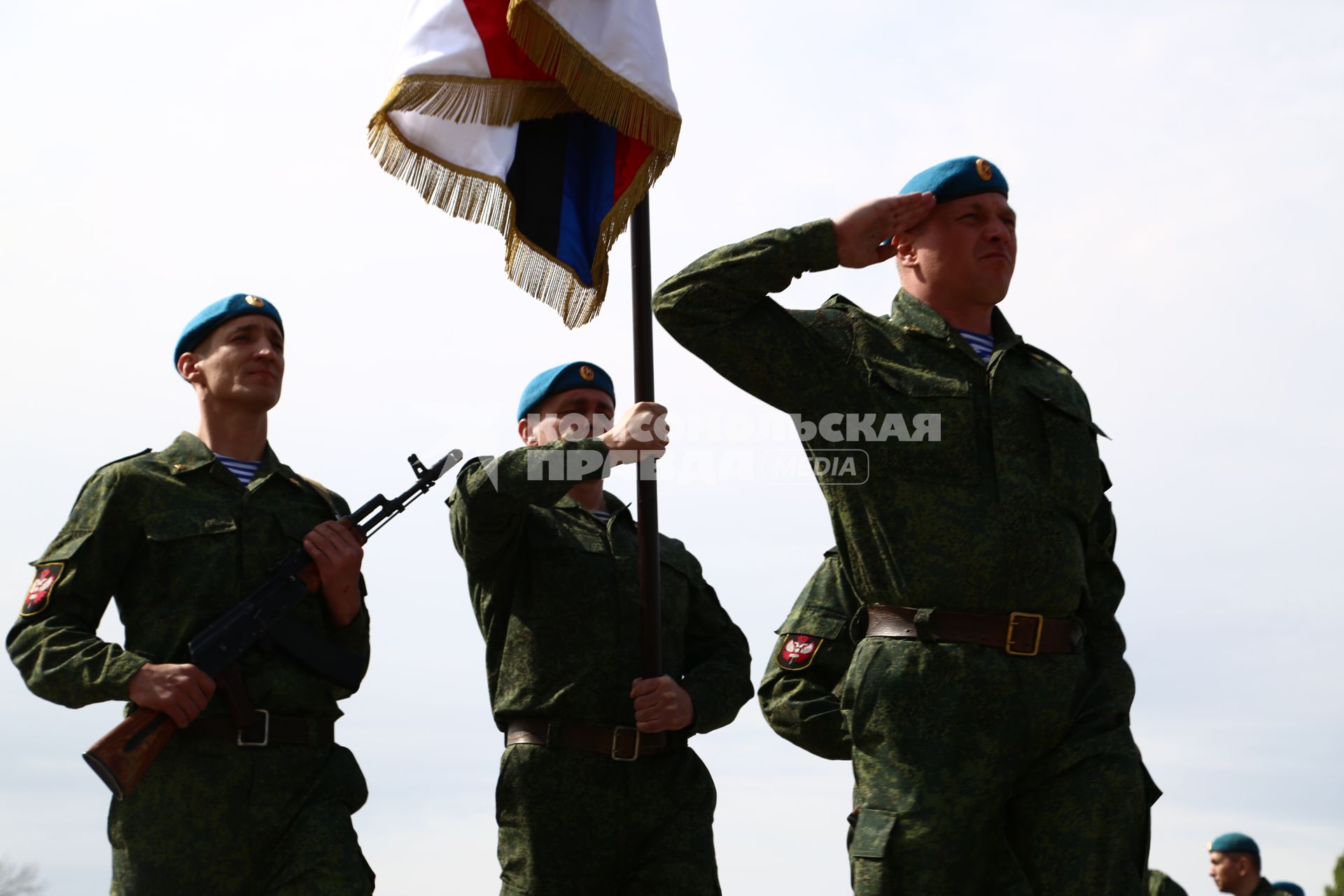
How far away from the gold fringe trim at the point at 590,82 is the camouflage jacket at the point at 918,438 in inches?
57.4

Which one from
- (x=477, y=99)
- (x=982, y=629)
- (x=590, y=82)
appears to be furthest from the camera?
(x=477, y=99)

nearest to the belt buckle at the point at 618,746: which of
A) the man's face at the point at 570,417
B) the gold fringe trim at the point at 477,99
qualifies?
the man's face at the point at 570,417

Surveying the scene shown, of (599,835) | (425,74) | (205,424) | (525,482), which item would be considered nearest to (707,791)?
(599,835)

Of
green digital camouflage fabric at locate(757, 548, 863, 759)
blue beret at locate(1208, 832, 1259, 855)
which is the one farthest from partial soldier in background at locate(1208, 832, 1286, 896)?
green digital camouflage fabric at locate(757, 548, 863, 759)

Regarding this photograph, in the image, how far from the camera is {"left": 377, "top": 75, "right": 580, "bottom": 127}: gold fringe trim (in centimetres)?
657

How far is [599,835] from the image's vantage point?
645 centimetres

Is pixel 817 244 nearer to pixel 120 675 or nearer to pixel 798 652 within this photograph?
pixel 798 652

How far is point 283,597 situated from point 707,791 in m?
1.84

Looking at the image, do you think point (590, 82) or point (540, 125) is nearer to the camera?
point (590, 82)

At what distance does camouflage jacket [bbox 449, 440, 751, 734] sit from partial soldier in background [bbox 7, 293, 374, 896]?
1.80ft

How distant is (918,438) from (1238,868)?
905 centimetres

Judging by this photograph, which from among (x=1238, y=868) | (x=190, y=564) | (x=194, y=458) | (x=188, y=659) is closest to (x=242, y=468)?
(x=194, y=458)

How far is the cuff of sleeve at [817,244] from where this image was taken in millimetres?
5293

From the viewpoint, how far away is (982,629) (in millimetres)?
5129
